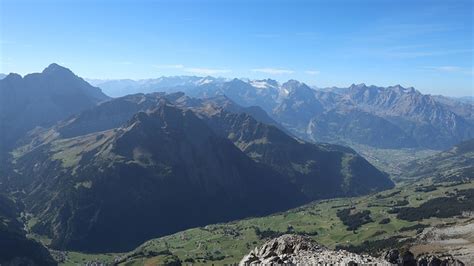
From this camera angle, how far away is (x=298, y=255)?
44844mm

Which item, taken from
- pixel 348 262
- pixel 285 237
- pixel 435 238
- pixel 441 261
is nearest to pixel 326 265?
pixel 348 262

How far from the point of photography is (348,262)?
132ft

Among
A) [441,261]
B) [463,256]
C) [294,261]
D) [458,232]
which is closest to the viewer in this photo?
[294,261]

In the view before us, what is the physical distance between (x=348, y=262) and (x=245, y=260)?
41.1 ft

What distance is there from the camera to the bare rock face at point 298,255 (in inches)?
1632

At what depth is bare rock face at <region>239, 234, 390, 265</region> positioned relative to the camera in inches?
1632

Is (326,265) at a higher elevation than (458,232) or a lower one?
higher

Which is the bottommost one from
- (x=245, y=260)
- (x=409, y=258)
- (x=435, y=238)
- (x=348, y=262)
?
(x=435, y=238)

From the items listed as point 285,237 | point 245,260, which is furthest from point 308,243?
point 245,260

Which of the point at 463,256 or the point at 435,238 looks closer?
the point at 463,256

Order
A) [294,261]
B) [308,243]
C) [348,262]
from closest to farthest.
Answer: [348,262] → [294,261] → [308,243]

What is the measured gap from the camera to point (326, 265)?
41062 mm

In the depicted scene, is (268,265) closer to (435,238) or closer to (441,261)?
(441,261)

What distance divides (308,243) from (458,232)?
573 feet
